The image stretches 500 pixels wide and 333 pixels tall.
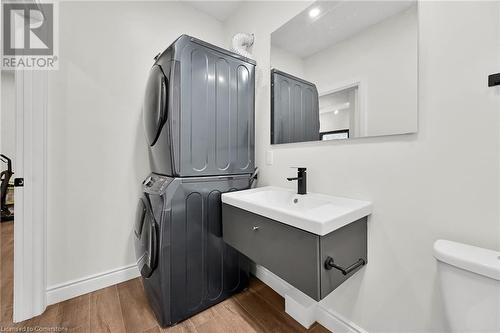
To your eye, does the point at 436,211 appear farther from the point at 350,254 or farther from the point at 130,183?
the point at 130,183

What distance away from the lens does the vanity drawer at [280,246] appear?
2.89ft

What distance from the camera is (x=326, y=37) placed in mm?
1320

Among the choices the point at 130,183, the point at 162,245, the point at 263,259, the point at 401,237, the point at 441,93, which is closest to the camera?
the point at 441,93

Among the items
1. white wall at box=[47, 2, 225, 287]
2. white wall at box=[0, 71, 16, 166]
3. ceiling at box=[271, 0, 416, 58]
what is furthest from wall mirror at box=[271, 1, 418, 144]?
white wall at box=[0, 71, 16, 166]

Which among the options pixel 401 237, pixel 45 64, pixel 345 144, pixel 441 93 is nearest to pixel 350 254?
pixel 401 237

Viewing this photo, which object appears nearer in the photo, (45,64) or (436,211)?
(436,211)

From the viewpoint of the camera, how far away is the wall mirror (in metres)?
0.98

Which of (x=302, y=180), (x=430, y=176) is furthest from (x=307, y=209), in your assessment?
(x=430, y=176)

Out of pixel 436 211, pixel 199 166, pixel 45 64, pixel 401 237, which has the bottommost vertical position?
pixel 401 237

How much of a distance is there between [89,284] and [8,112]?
1.42 metres

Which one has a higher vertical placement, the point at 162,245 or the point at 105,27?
the point at 105,27

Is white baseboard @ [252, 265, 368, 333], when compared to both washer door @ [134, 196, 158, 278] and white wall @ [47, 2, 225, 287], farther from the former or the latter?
white wall @ [47, 2, 225, 287]

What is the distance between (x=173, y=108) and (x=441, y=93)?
137 cm

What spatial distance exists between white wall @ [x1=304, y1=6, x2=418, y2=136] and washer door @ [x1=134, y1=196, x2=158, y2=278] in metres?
1.40
